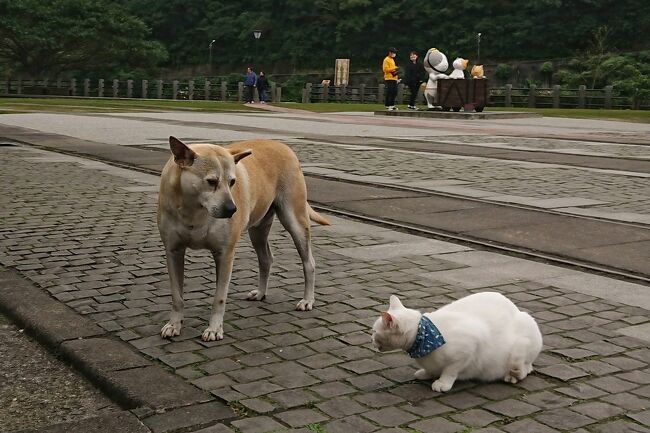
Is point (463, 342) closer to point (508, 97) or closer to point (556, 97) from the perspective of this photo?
point (556, 97)

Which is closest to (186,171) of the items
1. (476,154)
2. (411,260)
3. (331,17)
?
(411,260)

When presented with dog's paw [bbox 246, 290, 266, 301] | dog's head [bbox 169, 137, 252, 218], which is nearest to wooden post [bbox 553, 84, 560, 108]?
dog's paw [bbox 246, 290, 266, 301]

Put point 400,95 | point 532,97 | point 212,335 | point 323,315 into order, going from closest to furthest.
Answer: point 212,335 < point 323,315 < point 532,97 < point 400,95

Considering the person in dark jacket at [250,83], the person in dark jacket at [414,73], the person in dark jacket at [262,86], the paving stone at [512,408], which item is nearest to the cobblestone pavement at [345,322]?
the paving stone at [512,408]

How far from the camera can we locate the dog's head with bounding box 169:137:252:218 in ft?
14.8

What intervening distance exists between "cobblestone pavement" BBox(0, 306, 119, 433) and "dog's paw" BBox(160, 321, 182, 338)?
54 cm

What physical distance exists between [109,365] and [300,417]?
1091 millimetres

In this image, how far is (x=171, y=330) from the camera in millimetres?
4871

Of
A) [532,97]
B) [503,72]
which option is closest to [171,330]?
[532,97]

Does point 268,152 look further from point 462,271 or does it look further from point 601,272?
point 601,272

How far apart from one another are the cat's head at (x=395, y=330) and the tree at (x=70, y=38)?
201 ft

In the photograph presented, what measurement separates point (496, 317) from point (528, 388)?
33cm

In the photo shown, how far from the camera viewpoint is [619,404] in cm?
391

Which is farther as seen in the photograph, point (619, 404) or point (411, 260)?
point (411, 260)
